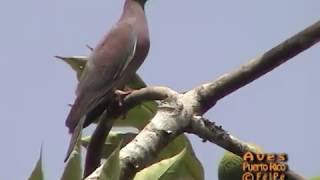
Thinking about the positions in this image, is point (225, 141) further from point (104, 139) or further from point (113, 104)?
point (113, 104)

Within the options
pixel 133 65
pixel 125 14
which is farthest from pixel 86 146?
pixel 125 14

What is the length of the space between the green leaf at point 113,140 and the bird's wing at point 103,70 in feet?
0.33

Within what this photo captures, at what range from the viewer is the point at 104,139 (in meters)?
1.54

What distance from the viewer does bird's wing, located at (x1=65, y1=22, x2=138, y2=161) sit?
184 cm

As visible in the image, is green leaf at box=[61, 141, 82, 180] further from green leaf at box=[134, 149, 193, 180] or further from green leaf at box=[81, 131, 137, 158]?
green leaf at box=[81, 131, 137, 158]

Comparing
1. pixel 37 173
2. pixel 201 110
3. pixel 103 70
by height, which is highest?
pixel 103 70

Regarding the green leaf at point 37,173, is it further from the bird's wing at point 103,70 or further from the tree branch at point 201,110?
the bird's wing at point 103,70

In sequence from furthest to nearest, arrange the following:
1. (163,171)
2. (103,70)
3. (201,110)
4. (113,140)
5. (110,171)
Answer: (103,70) < (113,140) < (201,110) < (163,171) < (110,171)

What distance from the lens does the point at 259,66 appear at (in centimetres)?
126

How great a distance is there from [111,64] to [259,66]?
49.6 inches

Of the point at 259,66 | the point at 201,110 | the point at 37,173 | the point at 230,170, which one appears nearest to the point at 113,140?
the point at 230,170

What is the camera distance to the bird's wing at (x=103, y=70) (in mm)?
1842

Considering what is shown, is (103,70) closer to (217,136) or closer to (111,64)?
(111,64)

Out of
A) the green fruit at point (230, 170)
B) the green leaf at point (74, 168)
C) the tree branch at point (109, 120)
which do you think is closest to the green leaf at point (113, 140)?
the tree branch at point (109, 120)
